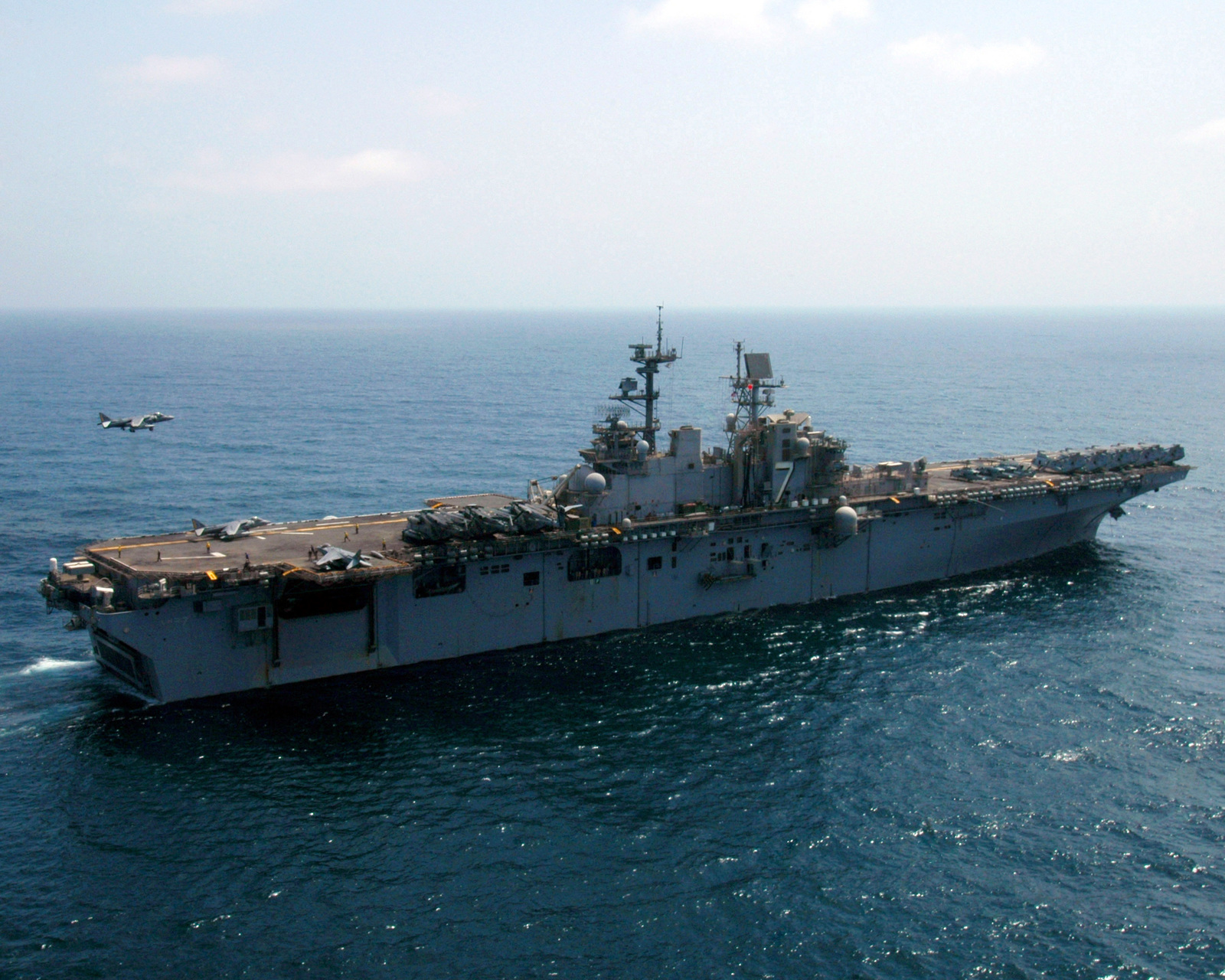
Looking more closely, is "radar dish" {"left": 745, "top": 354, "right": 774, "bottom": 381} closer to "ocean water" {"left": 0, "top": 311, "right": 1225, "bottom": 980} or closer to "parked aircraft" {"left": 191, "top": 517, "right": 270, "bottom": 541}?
"ocean water" {"left": 0, "top": 311, "right": 1225, "bottom": 980}

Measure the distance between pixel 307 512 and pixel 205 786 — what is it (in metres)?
28.0

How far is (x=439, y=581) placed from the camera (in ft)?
118

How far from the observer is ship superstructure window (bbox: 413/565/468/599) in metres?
35.5

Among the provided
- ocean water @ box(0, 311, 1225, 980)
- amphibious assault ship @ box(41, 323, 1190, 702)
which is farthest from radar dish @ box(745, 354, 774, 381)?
ocean water @ box(0, 311, 1225, 980)

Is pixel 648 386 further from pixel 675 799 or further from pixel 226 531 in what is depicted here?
pixel 675 799

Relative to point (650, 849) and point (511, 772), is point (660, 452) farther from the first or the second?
point (650, 849)

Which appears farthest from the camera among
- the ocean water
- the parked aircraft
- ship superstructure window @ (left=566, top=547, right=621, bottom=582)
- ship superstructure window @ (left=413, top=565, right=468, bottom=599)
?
ship superstructure window @ (left=566, top=547, right=621, bottom=582)

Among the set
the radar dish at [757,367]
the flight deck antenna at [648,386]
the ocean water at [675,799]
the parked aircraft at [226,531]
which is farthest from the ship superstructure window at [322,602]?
the radar dish at [757,367]

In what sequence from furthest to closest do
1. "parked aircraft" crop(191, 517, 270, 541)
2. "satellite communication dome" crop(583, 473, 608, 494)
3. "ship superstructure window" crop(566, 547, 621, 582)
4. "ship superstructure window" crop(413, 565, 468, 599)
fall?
"satellite communication dome" crop(583, 473, 608, 494) → "ship superstructure window" crop(566, 547, 621, 582) → "parked aircraft" crop(191, 517, 270, 541) → "ship superstructure window" crop(413, 565, 468, 599)

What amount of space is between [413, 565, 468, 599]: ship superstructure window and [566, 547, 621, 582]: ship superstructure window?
4.36 meters

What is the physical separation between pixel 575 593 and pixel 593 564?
1.35 m

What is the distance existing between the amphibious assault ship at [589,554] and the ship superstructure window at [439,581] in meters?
0.06

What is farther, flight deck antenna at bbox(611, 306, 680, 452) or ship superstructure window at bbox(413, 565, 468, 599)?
flight deck antenna at bbox(611, 306, 680, 452)

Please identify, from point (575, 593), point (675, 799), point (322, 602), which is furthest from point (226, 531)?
point (675, 799)
